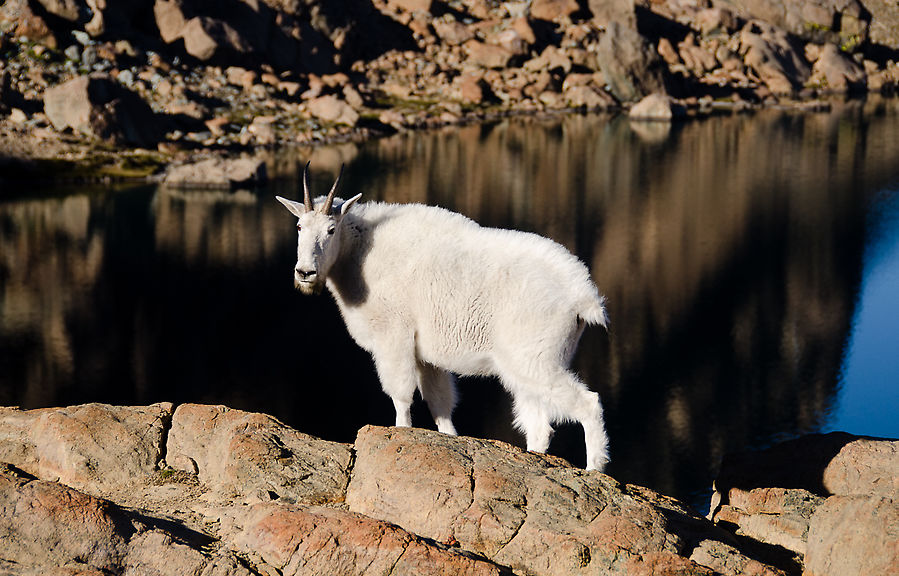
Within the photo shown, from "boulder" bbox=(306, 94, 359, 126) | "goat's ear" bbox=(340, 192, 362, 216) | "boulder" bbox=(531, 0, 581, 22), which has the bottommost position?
"boulder" bbox=(306, 94, 359, 126)

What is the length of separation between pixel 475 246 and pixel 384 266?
1058 mm

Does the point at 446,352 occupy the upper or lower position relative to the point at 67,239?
upper

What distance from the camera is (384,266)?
1058 cm

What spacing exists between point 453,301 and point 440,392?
1.51 metres

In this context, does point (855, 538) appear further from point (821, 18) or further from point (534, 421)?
point (821, 18)

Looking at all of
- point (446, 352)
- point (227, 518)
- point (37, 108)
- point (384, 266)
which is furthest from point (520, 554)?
point (37, 108)

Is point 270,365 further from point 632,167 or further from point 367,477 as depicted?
point 632,167

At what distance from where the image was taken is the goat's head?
10.2 meters

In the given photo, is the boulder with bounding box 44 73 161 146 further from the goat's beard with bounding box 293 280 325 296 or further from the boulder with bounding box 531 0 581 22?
the goat's beard with bounding box 293 280 325 296

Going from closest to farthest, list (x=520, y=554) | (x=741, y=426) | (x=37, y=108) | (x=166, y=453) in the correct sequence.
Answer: (x=520, y=554) < (x=166, y=453) < (x=741, y=426) < (x=37, y=108)

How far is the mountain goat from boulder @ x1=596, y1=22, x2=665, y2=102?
7889cm

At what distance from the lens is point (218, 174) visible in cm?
5019

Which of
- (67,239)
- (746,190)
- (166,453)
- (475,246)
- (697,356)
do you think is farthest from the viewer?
(746,190)

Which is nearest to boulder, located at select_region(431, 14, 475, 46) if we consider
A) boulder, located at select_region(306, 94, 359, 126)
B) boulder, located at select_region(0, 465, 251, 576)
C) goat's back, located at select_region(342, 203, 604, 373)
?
boulder, located at select_region(306, 94, 359, 126)
